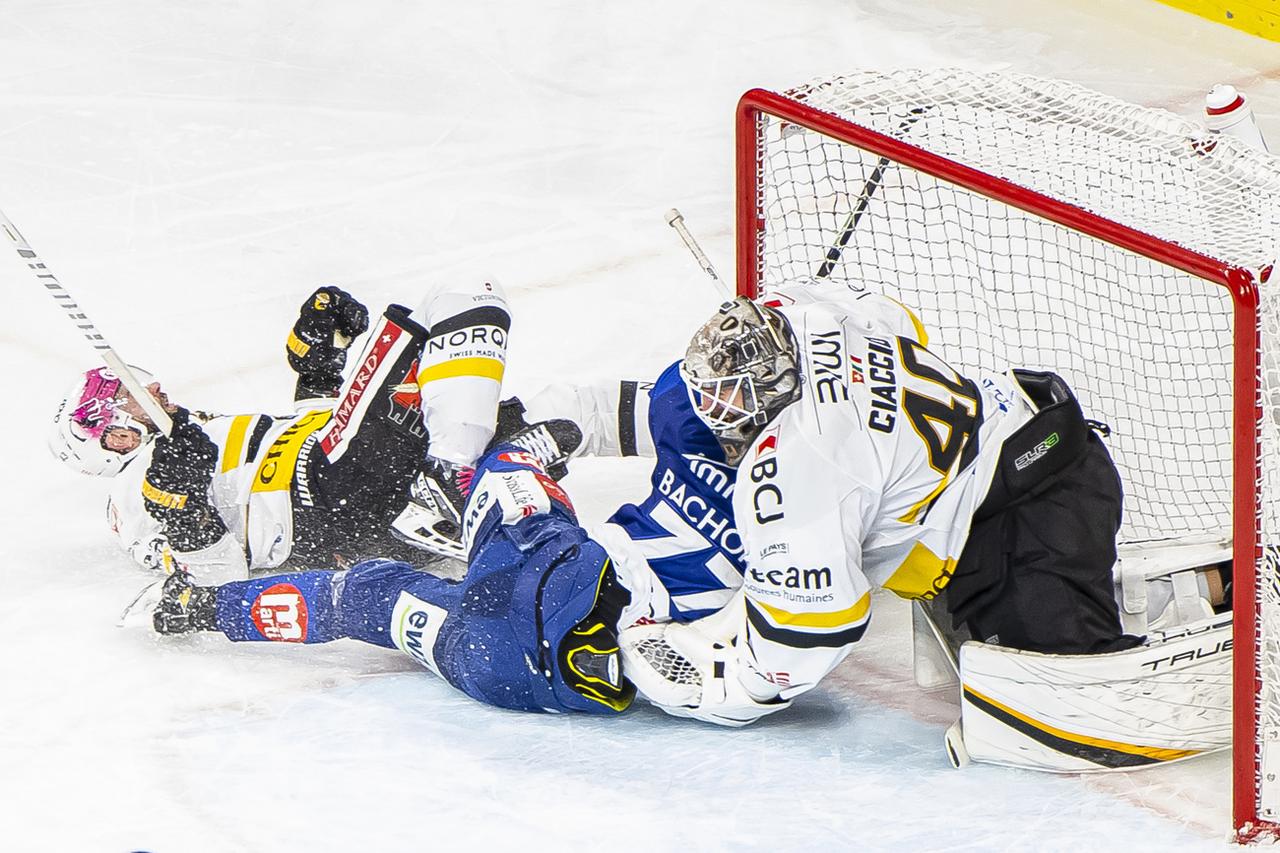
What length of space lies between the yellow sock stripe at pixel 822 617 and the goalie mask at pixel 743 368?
12.0 inches

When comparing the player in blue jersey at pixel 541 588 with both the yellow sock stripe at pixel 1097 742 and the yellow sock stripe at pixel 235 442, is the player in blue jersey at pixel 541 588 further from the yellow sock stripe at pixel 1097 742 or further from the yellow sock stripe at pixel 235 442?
the yellow sock stripe at pixel 1097 742

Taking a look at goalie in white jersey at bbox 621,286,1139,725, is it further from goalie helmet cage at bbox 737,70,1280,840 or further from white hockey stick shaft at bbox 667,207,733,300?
white hockey stick shaft at bbox 667,207,733,300

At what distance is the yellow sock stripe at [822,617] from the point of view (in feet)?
9.19

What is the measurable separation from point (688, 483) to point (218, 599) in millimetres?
987

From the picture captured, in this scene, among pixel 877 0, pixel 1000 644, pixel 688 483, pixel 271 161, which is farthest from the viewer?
pixel 877 0

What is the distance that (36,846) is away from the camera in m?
2.91

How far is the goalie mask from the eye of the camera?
278cm

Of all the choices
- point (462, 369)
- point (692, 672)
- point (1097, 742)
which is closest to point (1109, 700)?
point (1097, 742)

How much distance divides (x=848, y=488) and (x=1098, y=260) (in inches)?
65.0

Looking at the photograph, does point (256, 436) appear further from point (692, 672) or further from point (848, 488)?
point (848, 488)

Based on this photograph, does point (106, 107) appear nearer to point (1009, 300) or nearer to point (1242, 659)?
point (1009, 300)

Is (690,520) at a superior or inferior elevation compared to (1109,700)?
superior

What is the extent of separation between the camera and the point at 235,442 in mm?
3744

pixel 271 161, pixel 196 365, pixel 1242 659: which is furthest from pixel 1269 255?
pixel 271 161
